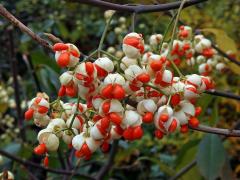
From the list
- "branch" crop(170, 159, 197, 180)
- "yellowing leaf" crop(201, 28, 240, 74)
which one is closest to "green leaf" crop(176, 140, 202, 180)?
"branch" crop(170, 159, 197, 180)

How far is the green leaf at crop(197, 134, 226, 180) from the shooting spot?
1688 millimetres

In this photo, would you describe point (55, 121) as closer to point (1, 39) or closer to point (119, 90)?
point (119, 90)

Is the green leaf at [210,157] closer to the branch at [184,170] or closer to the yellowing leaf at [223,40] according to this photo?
the branch at [184,170]

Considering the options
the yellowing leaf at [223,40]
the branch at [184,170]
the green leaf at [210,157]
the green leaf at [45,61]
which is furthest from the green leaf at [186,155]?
the green leaf at [45,61]

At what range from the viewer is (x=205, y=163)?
5.62 feet

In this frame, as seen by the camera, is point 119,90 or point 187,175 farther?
point 187,175

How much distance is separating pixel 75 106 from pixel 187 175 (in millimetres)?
1119

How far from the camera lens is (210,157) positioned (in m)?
1.72

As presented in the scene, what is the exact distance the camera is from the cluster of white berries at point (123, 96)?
79 centimetres

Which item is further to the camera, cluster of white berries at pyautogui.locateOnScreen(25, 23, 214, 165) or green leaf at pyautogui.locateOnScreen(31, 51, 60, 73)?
green leaf at pyautogui.locateOnScreen(31, 51, 60, 73)

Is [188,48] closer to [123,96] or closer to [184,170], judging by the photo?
[184,170]

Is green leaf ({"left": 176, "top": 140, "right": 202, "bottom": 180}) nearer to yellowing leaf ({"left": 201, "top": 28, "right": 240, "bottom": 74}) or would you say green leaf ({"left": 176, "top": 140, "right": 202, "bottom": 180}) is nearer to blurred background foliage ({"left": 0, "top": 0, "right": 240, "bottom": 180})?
blurred background foliage ({"left": 0, "top": 0, "right": 240, "bottom": 180})

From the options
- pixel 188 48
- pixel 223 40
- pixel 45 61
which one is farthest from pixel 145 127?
pixel 188 48

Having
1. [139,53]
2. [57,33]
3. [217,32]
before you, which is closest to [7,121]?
[57,33]
